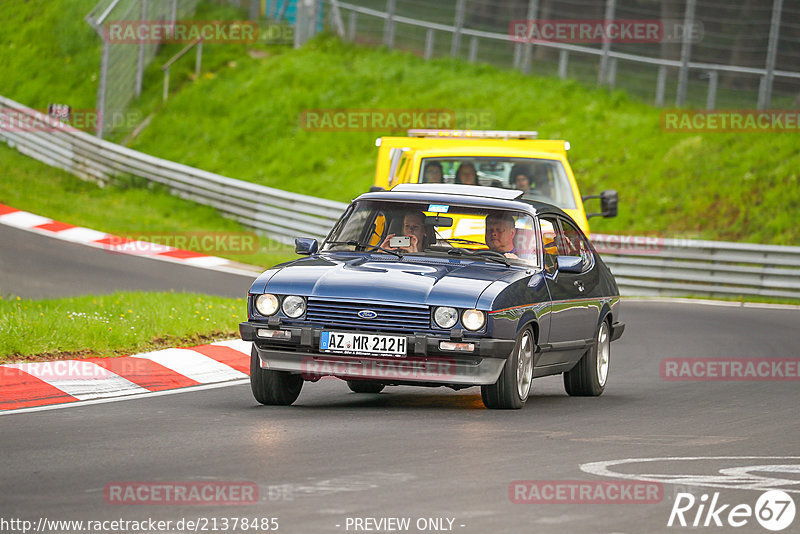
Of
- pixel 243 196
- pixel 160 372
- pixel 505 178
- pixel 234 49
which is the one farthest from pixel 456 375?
pixel 234 49

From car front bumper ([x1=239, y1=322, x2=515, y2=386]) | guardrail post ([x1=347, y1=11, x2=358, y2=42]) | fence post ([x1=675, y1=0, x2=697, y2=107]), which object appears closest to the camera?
car front bumper ([x1=239, y1=322, x2=515, y2=386])

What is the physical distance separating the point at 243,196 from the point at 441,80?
885cm

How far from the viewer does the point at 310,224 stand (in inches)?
1112

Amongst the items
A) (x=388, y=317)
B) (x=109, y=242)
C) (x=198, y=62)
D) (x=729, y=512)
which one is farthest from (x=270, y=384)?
(x=198, y=62)

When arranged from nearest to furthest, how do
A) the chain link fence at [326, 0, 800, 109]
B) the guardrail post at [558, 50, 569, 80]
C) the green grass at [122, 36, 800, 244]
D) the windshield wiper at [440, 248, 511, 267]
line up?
the windshield wiper at [440, 248, 511, 267] < the green grass at [122, 36, 800, 244] < the chain link fence at [326, 0, 800, 109] < the guardrail post at [558, 50, 569, 80]

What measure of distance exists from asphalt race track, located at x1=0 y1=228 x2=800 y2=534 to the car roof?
1560 mm

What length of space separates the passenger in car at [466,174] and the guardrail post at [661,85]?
50.2 feet

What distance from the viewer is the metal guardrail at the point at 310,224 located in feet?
80.2

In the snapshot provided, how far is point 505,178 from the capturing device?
1711 cm

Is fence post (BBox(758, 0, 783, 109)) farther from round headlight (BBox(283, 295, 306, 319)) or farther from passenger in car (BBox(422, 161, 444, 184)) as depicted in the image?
round headlight (BBox(283, 295, 306, 319))

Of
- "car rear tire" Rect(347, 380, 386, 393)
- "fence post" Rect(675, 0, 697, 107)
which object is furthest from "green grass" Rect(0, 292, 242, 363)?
"fence post" Rect(675, 0, 697, 107)

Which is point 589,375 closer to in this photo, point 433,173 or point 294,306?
point 294,306

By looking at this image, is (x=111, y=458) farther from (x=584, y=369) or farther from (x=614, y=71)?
(x=614, y=71)

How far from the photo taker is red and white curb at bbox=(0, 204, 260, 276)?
81.0 feet
